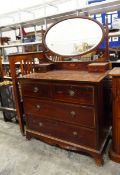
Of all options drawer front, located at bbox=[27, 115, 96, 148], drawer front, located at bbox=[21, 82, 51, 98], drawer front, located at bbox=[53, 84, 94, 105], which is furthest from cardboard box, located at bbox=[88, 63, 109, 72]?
drawer front, located at bbox=[27, 115, 96, 148]

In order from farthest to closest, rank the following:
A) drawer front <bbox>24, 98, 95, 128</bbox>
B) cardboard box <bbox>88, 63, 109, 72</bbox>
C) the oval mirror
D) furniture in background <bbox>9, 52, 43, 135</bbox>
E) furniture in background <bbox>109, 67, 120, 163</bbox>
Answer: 1. furniture in background <bbox>9, 52, 43, 135</bbox>
2. the oval mirror
3. cardboard box <bbox>88, 63, 109, 72</bbox>
4. drawer front <bbox>24, 98, 95, 128</bbox>
5. furniture in background <bbox>109, 67, 120, 163</bbox>

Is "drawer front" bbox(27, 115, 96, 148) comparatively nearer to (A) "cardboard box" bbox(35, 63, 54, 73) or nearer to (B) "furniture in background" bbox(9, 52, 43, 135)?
(B) "furniture in background" bbox(9, 52, 43, 135)

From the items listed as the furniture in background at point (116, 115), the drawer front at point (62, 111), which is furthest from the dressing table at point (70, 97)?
the furniture in background at point (116, 115)

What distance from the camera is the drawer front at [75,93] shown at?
1.46m

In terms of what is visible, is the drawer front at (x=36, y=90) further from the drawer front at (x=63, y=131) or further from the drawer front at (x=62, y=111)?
the drawer front at (x=63, y=131)

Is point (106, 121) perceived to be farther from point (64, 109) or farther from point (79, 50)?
point (79, 50)

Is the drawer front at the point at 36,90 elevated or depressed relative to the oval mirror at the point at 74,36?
depressed

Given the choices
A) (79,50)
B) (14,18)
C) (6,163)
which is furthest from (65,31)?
(14,18)

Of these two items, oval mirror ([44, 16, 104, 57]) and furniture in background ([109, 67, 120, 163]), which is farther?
oval mirror ([44, 16, 104, 57])

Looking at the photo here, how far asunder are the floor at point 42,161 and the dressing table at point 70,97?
0.09 m

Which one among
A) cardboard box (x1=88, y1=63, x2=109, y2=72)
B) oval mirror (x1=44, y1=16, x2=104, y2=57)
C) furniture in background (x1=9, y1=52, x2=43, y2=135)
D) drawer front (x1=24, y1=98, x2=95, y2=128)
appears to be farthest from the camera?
furniture in background (x1=9, y1=52, x2=43, y2=135)

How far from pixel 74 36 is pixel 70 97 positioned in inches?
30.8

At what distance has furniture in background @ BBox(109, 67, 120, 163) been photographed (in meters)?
1.43

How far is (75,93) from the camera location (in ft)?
5.04
